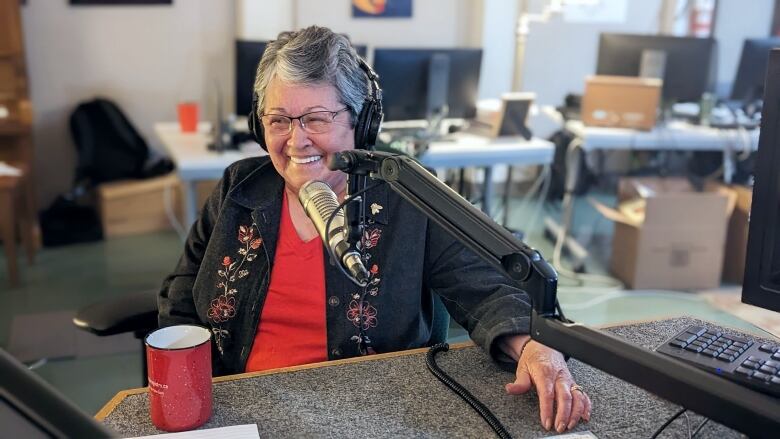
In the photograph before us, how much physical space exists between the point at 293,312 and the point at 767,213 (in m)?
0.77

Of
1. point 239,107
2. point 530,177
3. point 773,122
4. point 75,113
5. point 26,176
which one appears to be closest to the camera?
point 773,122

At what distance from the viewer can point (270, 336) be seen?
136cm

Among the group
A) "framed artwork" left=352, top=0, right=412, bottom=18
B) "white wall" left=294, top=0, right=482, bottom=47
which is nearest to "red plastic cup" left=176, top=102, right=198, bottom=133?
"white wall" left=294, top=0, right=482, bottom=47

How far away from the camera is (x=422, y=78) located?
3262 millimetres

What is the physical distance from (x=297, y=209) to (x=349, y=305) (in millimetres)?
207

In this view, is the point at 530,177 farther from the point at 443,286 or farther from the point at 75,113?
the point at 443,286

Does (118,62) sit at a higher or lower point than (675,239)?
higher

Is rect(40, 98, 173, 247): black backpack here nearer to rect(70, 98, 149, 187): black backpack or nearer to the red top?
rect(70, 98, 149, 187): black backpack

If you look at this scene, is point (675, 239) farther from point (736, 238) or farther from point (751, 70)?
point (751, 70)

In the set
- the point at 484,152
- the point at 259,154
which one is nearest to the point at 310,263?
the point at 259,154

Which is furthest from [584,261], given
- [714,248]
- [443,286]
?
[443,286]

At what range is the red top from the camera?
1.33 metres

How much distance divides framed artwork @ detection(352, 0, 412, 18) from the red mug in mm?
3957

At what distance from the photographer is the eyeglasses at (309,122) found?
131 cm
